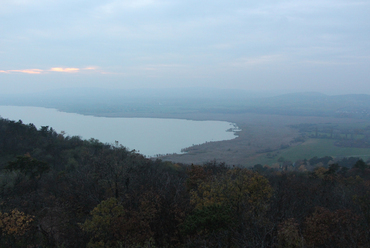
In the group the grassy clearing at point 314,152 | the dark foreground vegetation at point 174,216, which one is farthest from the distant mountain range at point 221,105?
the dark foreground vegetation at point 174,216

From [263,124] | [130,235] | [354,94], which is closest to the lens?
[130,235]

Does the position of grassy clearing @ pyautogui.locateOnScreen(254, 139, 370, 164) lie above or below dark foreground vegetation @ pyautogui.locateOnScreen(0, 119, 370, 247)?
below

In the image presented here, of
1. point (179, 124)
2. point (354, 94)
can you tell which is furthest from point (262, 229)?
point (354, 94)

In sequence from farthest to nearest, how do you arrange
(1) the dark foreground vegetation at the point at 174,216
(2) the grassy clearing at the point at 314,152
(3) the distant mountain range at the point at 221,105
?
(3) the distant mountain range at the point at 221,105 → (2) the grassy clearing at the point at 314,152 → (1) the dark foreground vegetation at the point at 174,216

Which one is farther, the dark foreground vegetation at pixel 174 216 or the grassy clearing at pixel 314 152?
the grassy clearing at pixel 314 152

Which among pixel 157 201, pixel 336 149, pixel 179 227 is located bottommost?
pixel 336 149

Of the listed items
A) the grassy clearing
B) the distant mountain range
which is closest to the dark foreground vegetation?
the grassy clearing

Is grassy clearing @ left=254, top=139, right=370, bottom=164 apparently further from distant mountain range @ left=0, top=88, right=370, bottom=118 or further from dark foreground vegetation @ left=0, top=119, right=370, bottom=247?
distant mountain range @ left=0, top=88, right=370, bottom=118

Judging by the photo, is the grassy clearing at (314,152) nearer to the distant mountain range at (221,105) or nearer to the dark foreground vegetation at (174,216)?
the dark foreground vegetation at (174,216)

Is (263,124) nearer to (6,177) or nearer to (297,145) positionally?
(297,145)

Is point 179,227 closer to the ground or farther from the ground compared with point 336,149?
farther from the ground

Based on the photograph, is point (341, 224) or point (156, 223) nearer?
point (341, 224)
